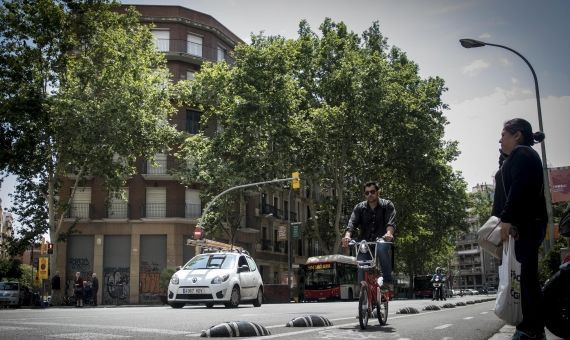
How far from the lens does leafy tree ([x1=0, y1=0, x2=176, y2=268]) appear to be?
29.7 metres

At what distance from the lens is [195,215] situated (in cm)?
4131

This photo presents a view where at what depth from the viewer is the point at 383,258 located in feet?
24.9

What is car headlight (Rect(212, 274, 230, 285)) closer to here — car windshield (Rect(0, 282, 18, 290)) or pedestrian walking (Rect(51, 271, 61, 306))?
pedestrian walking (Rect(51, 271, 61, 306))

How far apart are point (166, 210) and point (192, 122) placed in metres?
7.15

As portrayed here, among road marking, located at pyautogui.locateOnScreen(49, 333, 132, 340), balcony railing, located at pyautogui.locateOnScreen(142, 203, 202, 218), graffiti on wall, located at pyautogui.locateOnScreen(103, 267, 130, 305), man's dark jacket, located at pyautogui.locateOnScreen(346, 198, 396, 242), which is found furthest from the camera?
balcony railing, located at pyautogui.locateOnScreen(142, 203, 202, 218)

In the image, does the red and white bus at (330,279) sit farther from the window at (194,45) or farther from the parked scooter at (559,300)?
the parked scooter at (559,300)

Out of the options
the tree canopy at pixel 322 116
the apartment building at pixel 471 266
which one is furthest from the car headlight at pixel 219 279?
the apartment building at pixel 471 266

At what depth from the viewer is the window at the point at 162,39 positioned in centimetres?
4288

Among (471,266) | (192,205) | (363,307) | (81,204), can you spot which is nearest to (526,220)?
(363,307)

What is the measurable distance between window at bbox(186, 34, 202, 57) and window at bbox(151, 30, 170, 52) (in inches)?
57.4

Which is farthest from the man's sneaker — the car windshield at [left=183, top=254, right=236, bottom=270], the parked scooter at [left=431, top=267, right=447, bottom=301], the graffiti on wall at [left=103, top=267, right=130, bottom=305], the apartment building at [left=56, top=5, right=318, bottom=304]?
the graffiti on wall at [left=103, top=267, right=130, bottom=305]

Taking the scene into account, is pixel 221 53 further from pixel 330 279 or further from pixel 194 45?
pixel 330 279

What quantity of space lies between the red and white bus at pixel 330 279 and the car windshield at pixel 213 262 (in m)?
21.4

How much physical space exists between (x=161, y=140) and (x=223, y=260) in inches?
716
